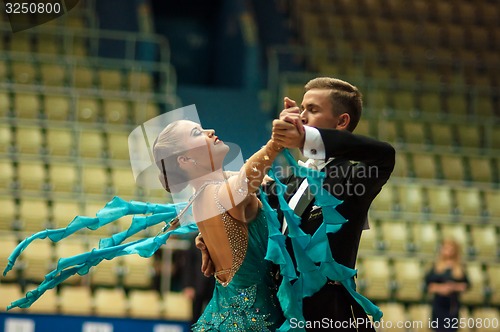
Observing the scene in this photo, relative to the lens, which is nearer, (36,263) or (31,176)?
(36,263)

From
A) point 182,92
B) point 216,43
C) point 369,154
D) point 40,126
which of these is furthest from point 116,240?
point 216,43

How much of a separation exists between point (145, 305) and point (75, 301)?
0.58m

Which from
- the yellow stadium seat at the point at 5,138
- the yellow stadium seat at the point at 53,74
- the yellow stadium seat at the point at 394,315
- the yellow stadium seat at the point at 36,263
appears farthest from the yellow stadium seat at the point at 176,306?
the yellow stadium seat at the point at 53,74

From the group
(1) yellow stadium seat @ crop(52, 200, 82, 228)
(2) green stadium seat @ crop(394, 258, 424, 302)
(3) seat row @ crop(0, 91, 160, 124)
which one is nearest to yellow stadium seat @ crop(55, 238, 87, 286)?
(1) yellow stadium seat @ crop(52, 200, 82, 228)

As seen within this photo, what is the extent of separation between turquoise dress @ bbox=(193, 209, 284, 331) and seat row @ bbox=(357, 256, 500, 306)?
486 cm

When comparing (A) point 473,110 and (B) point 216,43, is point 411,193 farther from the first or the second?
(B) point 216,43

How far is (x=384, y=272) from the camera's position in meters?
8.12

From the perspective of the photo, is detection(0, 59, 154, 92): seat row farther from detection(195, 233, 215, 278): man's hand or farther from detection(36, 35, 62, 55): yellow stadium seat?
detection(195, 233, 215, 278): man's hand

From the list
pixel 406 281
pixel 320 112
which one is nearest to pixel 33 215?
pixel 406 281

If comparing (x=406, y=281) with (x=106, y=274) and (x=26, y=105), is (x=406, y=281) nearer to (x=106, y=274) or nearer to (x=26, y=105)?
(x=106, y=274)

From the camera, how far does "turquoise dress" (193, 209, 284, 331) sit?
296 centimetres

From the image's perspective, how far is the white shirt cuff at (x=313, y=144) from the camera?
2668mm

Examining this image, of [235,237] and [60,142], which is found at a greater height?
[60,142]

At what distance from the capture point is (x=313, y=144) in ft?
8.78
